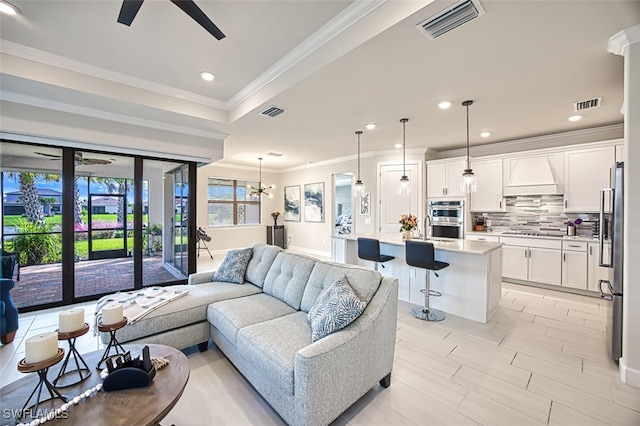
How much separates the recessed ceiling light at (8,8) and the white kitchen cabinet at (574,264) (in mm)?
7165

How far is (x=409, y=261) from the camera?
3.43 metres

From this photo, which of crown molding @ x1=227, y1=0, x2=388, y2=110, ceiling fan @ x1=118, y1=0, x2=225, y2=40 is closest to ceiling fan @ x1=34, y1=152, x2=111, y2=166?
crown molding @ x1=227, y1=0, x2=388, y2=110

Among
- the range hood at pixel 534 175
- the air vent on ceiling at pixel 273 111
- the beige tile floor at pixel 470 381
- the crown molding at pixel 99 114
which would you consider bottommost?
the beige tile floor at pixel 470 381

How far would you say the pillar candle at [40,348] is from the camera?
120cm

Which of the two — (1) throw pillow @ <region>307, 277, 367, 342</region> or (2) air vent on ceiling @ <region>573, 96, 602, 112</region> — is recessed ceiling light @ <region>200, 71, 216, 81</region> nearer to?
(1) throw pillow @ <region>307, 277, 367, 342</region>

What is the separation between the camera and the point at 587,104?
3500 millimetres

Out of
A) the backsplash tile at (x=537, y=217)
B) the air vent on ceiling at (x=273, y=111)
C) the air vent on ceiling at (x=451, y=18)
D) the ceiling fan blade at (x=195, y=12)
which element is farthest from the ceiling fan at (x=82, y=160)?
the backsplash tile at (x=537, y=217)

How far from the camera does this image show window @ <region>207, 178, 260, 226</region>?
8.04m

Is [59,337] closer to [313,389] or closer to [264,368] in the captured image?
[264,368]

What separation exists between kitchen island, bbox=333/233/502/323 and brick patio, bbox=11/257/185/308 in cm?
397

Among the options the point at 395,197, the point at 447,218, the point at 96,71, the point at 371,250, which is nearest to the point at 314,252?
the point at 395,197

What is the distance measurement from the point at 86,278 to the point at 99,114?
248 centimetres

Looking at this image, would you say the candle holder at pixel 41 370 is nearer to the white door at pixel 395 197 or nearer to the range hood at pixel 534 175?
the white door at pixel 395 197

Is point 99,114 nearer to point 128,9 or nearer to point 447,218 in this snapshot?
point 128,9
